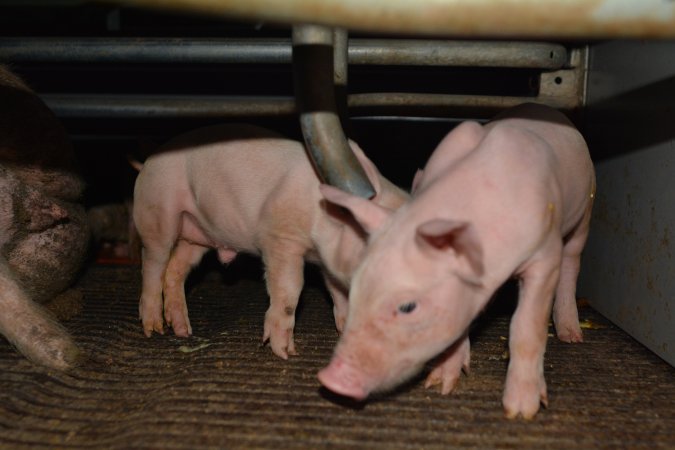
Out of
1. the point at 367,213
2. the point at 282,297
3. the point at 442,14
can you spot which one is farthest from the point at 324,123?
the point at 442,14

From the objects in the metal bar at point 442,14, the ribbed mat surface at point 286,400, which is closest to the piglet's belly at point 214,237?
the ribbed mat surface at point 286,400

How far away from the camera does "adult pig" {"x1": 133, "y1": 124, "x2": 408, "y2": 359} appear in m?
3.38

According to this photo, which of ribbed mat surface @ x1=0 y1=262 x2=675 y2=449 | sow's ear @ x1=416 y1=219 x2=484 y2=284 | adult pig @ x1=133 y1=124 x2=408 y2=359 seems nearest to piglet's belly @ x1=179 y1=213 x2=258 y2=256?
adult pig @ x1=133 y1=124 x2=408 y2=359

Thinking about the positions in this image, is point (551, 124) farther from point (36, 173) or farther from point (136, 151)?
point (136, 151)

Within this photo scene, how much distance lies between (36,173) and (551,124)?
2.76 m

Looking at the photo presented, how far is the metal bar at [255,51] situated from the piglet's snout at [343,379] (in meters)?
2.13

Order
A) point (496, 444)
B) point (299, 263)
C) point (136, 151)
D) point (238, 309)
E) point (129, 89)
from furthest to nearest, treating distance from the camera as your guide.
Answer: point (129, 89)
point (136, 151)
point (238, 309)
point (299, 263)
point (496, 444)

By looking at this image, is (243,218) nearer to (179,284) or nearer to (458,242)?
(179,284)

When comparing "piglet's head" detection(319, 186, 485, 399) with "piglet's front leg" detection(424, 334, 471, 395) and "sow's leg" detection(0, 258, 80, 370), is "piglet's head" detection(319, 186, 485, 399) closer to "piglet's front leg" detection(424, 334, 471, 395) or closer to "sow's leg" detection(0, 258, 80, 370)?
"piglet's front leg" detection(424, 334, 471, 395)

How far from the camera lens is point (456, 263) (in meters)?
2.44

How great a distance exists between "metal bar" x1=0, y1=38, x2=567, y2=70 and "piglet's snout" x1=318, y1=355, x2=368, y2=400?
2.13 metres

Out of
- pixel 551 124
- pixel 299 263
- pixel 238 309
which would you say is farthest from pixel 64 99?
pixel 551 124

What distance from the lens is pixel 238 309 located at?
4195 millimetres

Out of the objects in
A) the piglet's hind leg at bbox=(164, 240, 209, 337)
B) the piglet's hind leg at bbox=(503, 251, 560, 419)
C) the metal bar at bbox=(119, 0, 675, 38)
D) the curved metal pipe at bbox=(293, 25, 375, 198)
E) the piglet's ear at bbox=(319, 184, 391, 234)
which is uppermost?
the metal bar at bbox=(119, 0, 675, 38)
